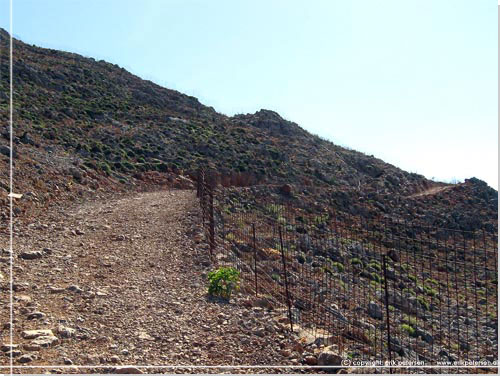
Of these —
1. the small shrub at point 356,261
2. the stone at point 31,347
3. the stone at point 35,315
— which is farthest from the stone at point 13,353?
the small shrub at point 356,261

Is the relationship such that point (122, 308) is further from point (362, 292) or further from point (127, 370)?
point (362, 292)

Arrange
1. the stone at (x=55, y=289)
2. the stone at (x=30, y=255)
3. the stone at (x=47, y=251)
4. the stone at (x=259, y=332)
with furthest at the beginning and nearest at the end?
the stone at (x=47, y=251)
the stone at (x=30, y=255)
the stone at (x=55, y=289)
the stone at (x=259, y=332)

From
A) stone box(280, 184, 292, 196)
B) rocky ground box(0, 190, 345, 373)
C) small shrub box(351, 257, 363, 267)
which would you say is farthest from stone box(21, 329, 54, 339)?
stone box(280, 184, 292, 196)

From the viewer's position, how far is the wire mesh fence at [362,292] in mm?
7918

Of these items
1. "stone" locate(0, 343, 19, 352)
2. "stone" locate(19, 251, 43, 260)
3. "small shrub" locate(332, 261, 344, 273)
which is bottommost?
"small shrub" locate(332, 261, 344, 273)

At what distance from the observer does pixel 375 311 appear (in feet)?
37.2

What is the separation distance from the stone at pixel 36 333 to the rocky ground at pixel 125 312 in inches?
0.5

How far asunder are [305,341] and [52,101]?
32.5 meters

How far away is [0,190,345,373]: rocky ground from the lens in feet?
18.3

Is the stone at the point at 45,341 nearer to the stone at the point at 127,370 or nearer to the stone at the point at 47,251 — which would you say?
the stone at the point at 127,370

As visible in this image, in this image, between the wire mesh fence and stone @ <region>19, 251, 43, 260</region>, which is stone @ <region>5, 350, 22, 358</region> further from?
stone @ <region>19, 251, 43, 260</region>

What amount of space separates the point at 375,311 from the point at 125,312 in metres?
6.79

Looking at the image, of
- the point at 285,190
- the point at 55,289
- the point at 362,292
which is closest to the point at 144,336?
the point at 55,289

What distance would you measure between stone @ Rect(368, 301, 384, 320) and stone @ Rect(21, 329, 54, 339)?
25.3 feet
